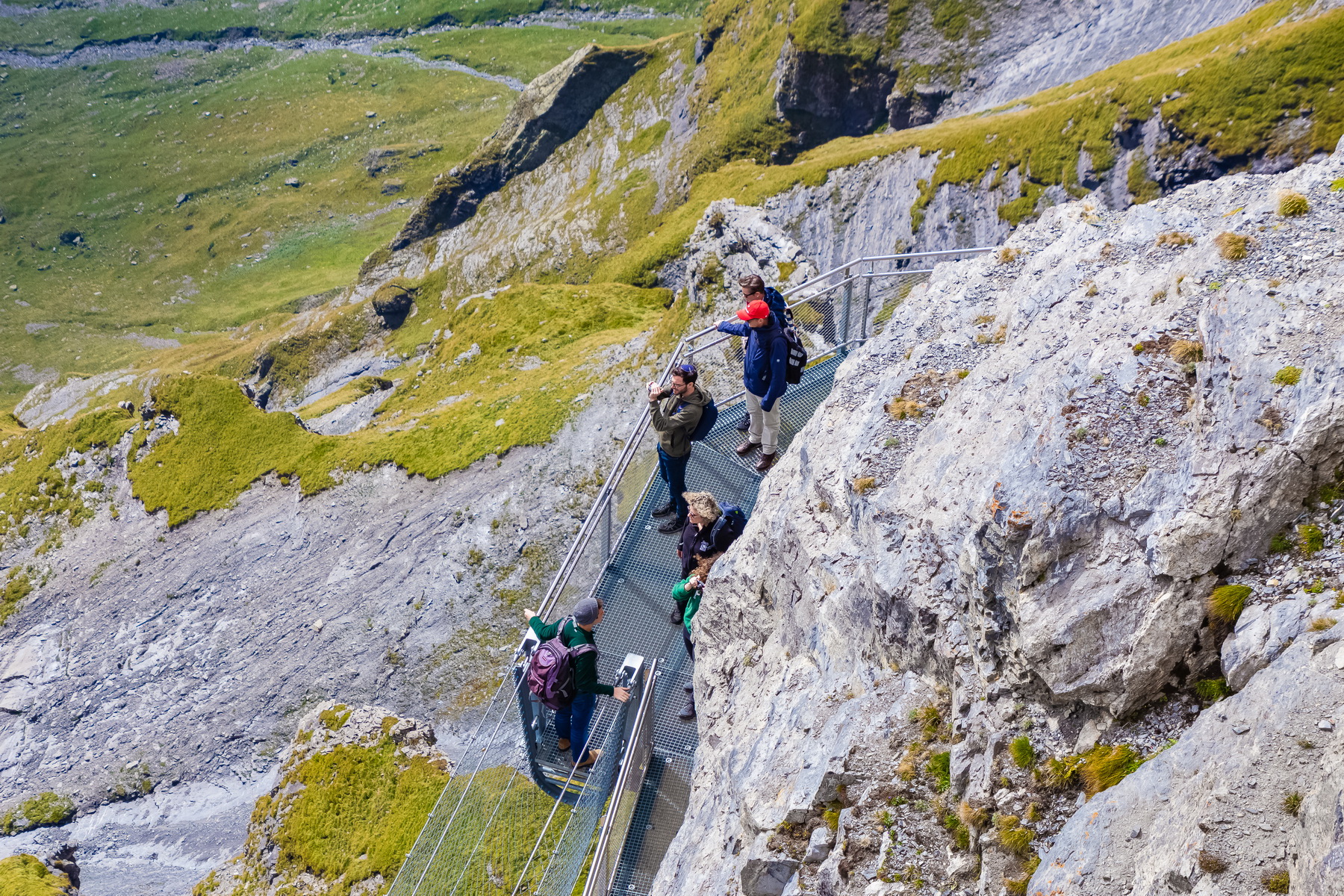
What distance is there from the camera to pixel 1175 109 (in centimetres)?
3178

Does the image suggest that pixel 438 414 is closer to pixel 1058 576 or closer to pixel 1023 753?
pixel 1058 576

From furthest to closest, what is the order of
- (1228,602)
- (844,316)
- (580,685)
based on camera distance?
(844,316) → (580,685) → (1228,602)

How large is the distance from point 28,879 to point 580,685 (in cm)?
2163

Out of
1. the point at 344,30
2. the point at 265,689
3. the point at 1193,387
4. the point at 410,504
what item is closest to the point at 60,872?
the point at 265,689

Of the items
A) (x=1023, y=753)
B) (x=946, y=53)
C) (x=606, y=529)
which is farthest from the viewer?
(x=946, y=53)

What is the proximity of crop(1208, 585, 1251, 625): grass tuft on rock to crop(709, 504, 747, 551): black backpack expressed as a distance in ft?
23.2

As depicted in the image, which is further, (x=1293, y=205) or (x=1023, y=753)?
(x=1293, y=205)

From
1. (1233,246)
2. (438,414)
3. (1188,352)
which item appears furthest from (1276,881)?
(438,414)

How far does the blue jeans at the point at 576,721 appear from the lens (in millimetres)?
11250

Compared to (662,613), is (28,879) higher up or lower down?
lower down

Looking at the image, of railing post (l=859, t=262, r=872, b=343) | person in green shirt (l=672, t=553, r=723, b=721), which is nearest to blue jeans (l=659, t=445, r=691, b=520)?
person in green shirt (l=672, t=553, r=723, b=721)

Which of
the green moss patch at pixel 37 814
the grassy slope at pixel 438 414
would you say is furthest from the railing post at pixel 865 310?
the green moss patch at pixel 37 814

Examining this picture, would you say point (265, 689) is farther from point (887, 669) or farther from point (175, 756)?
point (887, 669)

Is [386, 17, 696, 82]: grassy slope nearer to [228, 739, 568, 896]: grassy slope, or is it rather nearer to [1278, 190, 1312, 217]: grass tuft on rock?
[228, 739, 568, 896]: grassy slope
